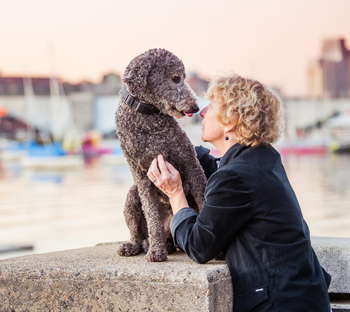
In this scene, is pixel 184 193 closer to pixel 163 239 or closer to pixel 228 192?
pixel 163 239

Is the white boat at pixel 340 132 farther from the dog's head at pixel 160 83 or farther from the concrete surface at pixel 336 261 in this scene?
the dog's head at pixel 160 83

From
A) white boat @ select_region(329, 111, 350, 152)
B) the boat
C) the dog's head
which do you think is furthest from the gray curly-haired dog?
white boat @ select_region(329, 111, 350, 152)

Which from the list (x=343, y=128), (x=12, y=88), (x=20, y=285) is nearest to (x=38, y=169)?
(x=12, y=88)

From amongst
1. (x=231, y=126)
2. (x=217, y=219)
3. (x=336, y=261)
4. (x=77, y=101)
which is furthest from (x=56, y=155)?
(x=217, y=219)

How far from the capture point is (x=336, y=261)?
257cm

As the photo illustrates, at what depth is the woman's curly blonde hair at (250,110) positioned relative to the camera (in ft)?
6.02

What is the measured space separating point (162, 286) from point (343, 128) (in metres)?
46.2

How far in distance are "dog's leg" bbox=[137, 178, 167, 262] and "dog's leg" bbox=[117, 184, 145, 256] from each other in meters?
0.13

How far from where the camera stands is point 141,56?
2.00 meters

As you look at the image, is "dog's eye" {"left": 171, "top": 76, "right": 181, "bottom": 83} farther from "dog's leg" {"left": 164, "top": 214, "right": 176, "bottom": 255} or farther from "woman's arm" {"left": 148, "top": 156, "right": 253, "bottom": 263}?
"dog's leg" {"left": 164, "top": 214, "right": 176, "bottom": 255}

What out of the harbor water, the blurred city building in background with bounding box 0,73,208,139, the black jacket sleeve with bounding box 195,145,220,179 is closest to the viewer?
the black jacket sleeve with bounding box 195,145,220,179

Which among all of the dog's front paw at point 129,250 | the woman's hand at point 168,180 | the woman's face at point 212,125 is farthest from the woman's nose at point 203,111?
the dog's front paw at point 129,250

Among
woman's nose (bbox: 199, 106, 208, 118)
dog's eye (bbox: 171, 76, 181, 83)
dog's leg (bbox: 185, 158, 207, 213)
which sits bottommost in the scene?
dog's leg (bbox: 185, 158, 207, 213)

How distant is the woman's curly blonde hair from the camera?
6.02 ft
